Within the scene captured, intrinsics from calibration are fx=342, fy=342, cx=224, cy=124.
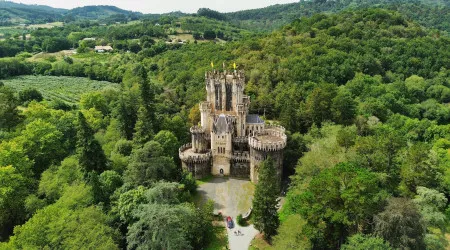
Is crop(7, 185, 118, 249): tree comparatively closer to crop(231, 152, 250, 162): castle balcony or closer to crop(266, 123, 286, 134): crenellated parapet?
crop(231, 152, 250, 162): castle balcony

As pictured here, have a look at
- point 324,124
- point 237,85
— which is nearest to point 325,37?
point 324,124

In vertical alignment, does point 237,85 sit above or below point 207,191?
above

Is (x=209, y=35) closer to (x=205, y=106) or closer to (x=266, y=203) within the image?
(x=205, y=106)

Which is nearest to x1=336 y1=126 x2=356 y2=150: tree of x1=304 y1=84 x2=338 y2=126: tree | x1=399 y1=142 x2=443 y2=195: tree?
x1=399 y1=142 x2=443 y2=195: tree

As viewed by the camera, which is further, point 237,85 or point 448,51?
A: point 448,51

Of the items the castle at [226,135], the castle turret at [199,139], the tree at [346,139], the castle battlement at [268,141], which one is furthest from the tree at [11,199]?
the tree at [346,139]

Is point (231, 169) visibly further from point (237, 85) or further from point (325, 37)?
point (325, 37)
